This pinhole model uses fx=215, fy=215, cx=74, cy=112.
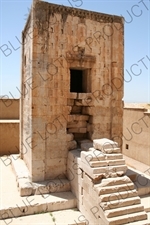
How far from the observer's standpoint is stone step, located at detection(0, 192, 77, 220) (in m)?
5.32

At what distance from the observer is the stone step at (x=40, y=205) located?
5.32 metres

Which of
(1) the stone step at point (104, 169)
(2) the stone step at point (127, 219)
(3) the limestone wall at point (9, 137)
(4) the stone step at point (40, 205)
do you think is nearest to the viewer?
(2) the stone step at point (127, 219)

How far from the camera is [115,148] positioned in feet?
18.1

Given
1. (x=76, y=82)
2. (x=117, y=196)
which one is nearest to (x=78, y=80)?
(x=76, y=82)

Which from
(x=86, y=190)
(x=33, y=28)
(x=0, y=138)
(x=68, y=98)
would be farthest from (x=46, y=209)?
(x=0, y=138)

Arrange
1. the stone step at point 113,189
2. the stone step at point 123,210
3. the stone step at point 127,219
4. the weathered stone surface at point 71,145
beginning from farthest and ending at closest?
the weathered stone surface at point 71,145, the stone step at point 113,189, the stone step at point 123,210, the stone step at point 127,219

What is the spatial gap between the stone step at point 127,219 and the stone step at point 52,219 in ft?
3.78

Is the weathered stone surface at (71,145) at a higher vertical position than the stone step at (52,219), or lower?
higher

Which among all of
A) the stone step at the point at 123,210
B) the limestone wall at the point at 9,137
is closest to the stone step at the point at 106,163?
the stone step at the point at 123,210

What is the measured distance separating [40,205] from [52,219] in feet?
1.61

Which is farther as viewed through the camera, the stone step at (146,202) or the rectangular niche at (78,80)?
the rectangular niche at (78,80)

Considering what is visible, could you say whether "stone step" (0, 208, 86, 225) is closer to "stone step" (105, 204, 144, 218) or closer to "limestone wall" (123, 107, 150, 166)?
"stone step" (105, 204, 144, 218)

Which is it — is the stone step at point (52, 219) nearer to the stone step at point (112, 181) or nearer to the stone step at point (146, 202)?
the stone step at point (112, 181)

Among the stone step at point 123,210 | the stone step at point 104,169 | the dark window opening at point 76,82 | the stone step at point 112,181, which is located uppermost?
the dark window opening at point 76,82
